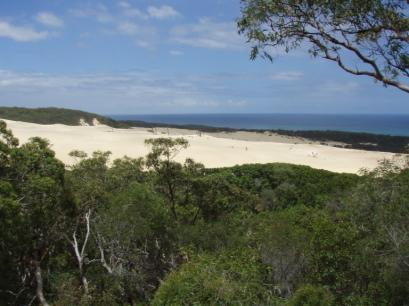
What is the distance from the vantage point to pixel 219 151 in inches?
2293

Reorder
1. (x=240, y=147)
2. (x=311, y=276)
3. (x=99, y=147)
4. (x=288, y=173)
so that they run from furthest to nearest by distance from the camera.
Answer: (x=240, y=147), (x=99, y=147), (x=288, y=173), (x=311, y=276)

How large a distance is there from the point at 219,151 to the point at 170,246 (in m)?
41.3

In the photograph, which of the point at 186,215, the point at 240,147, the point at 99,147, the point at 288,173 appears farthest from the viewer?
the point at 240,147

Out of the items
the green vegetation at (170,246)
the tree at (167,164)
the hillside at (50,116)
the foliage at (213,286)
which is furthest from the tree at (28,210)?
the hillside at (50,116)

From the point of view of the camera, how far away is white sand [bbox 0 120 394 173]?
52031mm

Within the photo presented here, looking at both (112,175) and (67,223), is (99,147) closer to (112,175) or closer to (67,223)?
(112,175)

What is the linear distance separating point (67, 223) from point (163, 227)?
301 centimetres

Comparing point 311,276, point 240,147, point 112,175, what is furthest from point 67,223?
point 240,147

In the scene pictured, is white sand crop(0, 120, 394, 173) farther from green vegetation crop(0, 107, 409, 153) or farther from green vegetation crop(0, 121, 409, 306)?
green vegetation crop(0, 121, 409, 306)

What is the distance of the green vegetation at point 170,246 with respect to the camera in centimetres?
1116

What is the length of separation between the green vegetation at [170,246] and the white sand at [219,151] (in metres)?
30.9

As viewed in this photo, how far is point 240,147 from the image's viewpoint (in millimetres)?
62344

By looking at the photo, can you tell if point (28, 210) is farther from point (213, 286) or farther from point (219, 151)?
point (219, 151)

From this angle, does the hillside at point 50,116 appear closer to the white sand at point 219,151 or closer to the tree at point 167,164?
the white sand at point 219,151
